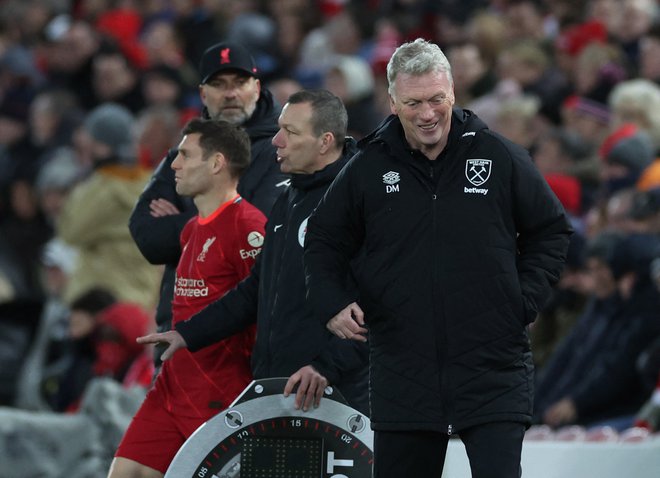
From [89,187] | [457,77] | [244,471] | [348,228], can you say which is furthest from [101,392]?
[457,77]

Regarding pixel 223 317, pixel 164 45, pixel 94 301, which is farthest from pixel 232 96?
pixel 164 45

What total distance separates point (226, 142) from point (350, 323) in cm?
157

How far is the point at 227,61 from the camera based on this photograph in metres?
7.24

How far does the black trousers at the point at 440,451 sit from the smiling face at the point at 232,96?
6.91 feet

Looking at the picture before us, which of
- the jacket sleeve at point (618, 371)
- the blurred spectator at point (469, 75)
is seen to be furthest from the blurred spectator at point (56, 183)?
the jacket sleeve at point (618, 371)

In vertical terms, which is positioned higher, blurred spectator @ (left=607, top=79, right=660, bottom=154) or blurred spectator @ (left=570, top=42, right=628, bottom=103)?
blurred spectator @ (left=570, top=42, right=628, bottom=103)

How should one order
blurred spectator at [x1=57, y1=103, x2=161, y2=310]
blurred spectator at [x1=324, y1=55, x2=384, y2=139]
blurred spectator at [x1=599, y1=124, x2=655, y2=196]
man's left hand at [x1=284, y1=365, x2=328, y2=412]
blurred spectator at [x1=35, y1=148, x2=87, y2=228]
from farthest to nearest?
blurred spectator at [x1=35, y1=148, x2=87, y2=228], blurred spectator at [x1=324, y1=55, x2=384, y2=139], blurred spectator at [x1=57, y1=103, x2=161, y2=310], blurred spectator at [x1=599, y1=124, x2=655, y2=196], man's left hand at [x1=284, y1=365, x2=328, y2=412]

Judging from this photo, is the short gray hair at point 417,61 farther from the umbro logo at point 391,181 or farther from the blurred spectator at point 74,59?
the blurred spectator at point 74,59

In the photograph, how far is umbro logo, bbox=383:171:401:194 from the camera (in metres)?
5.59

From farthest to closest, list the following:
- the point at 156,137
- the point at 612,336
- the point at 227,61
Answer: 1. the point at 156,137
2. the point at 612,336
3. the point at 227,61

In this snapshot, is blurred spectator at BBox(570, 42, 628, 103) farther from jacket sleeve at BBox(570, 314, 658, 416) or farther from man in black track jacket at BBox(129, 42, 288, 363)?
man in black track jacket at BBox(129, 42, 288, 363)

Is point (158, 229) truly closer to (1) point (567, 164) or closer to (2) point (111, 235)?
(2) point (111, 235)

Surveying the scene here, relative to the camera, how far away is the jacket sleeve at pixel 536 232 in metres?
5.54

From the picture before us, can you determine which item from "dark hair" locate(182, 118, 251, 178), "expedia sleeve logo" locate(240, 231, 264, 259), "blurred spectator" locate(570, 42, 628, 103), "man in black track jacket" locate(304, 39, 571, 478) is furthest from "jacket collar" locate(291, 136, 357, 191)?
"blurred spectator" locate(570, 42, 628, 103)
